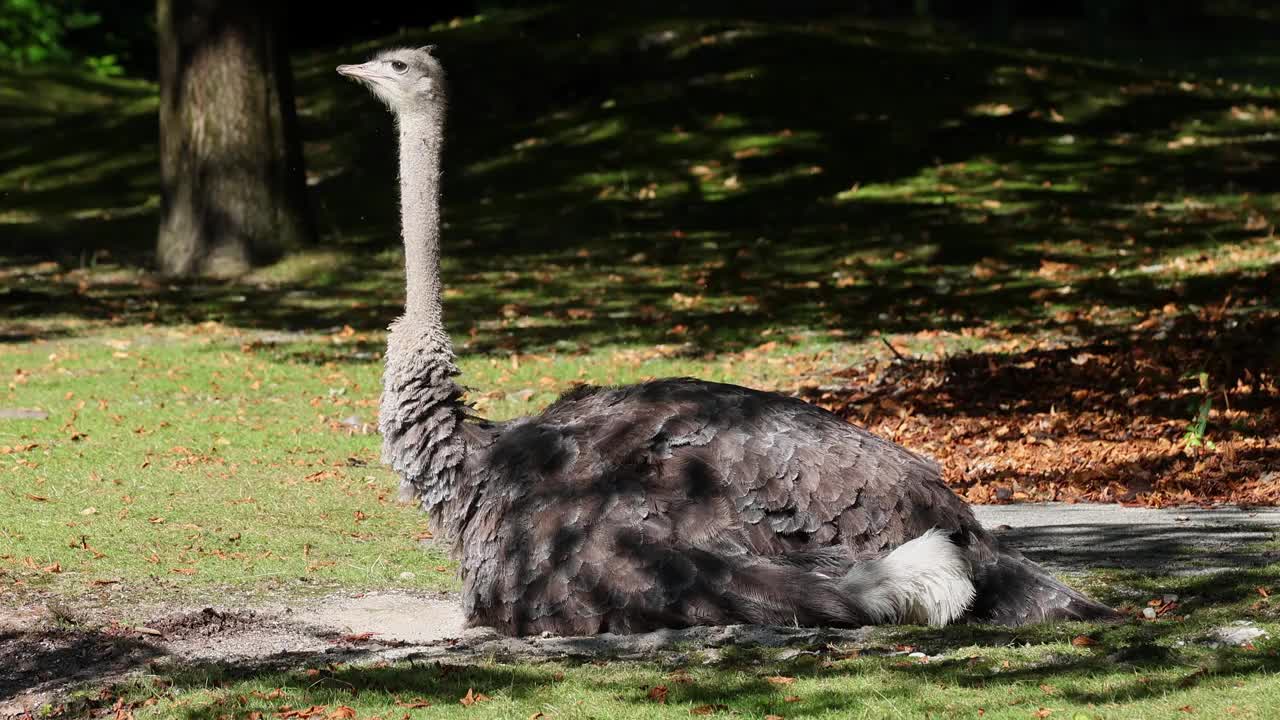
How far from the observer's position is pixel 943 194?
67.3 feet

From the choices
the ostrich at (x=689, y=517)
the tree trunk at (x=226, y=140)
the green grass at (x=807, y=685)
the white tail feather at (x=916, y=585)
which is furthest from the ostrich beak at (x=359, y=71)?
the tree trunk at (x=226, y=140)

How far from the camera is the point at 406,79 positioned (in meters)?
7.71

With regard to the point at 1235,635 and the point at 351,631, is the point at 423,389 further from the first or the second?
the point at 1235,635

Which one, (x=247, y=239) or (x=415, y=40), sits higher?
(x=415, y=40)

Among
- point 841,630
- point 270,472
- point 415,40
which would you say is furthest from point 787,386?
point 415,40

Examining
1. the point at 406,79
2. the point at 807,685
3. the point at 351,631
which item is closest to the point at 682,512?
the point at 807,685

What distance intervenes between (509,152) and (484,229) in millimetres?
3391

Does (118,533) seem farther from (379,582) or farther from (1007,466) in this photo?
(1007,466)

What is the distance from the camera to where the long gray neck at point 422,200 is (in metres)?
7.47

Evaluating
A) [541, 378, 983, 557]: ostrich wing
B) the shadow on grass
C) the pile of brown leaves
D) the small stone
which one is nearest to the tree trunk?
the shadow on grass

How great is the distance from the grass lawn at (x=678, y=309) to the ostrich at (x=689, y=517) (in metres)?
0.35

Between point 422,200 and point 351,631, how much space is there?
6.18 ft

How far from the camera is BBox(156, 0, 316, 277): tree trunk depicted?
17969 millimetres

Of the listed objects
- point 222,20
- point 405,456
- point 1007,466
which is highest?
point 222,20
